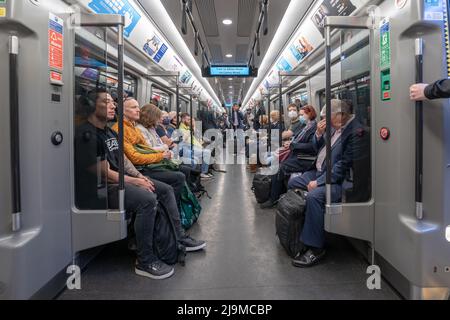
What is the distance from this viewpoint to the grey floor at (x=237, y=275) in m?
2.25

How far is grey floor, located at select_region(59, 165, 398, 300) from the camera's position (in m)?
2.25

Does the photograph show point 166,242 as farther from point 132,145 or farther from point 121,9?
point 121,9

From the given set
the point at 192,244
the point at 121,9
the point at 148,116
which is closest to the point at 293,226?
the point at 192,244

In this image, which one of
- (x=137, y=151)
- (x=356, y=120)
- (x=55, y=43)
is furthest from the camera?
(x=137, y=151)

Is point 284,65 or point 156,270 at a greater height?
point 284,65

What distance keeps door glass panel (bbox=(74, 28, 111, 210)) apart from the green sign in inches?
87.1

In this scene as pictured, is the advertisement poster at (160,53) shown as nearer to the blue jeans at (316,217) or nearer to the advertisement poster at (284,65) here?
the advertisement poster at (284,65)

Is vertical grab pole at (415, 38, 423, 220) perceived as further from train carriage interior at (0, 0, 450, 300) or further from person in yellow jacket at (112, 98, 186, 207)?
person in yellow jacket at (112, 98, 186, 207)

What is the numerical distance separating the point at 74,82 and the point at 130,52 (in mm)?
2516

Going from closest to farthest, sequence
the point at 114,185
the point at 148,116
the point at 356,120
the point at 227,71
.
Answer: the point at 114,185 < the point at 356,120 < the point at 148,116 < the point at 227,71

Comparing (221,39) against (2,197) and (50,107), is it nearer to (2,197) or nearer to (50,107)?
(50,107)

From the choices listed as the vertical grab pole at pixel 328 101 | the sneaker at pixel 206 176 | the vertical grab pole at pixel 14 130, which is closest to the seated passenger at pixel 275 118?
the sneaker at pixel 206 176

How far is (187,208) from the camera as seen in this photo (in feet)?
12.0

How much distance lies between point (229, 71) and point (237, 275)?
733cm
